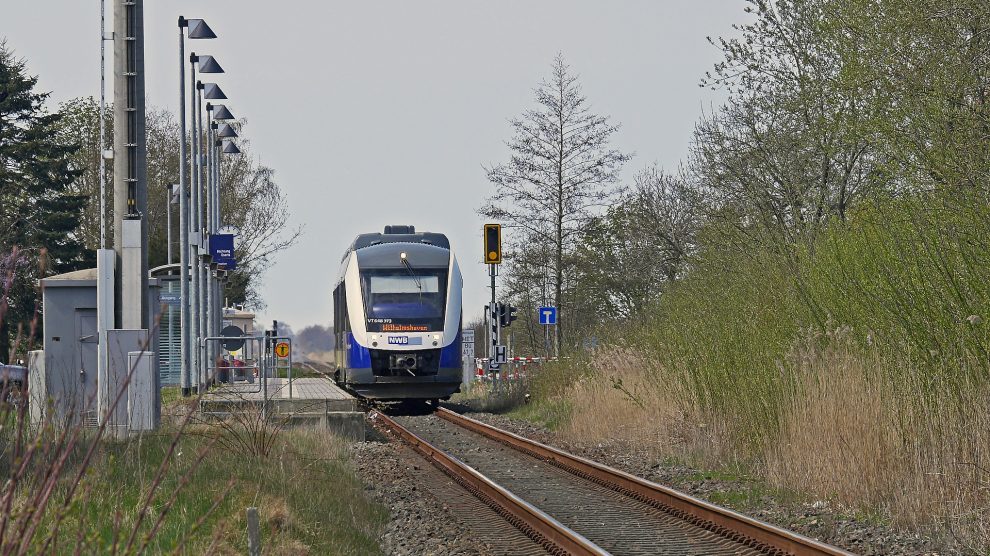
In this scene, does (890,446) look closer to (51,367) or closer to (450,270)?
(51,367)

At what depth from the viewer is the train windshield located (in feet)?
85.4

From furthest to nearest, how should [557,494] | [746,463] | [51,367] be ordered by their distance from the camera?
[51,367]
[746,463]
[557,494]

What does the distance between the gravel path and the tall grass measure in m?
0.30

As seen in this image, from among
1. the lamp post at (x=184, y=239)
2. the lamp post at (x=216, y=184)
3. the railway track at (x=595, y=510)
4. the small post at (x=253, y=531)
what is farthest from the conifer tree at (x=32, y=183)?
the small post at (x=253, y=531)

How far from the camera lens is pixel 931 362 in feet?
36.2

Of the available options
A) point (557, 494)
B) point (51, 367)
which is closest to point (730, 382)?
point (557, 494)

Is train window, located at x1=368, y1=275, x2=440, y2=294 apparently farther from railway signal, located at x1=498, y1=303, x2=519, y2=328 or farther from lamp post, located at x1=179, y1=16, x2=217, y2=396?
railway signal, located at x1=498, y1=303, x2=519, y2=328

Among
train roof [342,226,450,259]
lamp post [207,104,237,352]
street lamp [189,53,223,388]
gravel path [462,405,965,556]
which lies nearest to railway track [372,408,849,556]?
gravel path [462,405,965,556]

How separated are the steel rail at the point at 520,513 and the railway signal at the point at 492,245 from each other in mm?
9985

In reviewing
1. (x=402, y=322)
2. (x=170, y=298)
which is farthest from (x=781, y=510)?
(x=170, y=298)

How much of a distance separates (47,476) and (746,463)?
11654mm

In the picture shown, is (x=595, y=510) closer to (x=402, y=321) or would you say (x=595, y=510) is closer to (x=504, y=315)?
(x=402, y=321)

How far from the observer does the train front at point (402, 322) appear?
25.9m

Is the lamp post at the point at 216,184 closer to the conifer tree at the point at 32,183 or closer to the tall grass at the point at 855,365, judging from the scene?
the conifer tree at the point at 32,183
